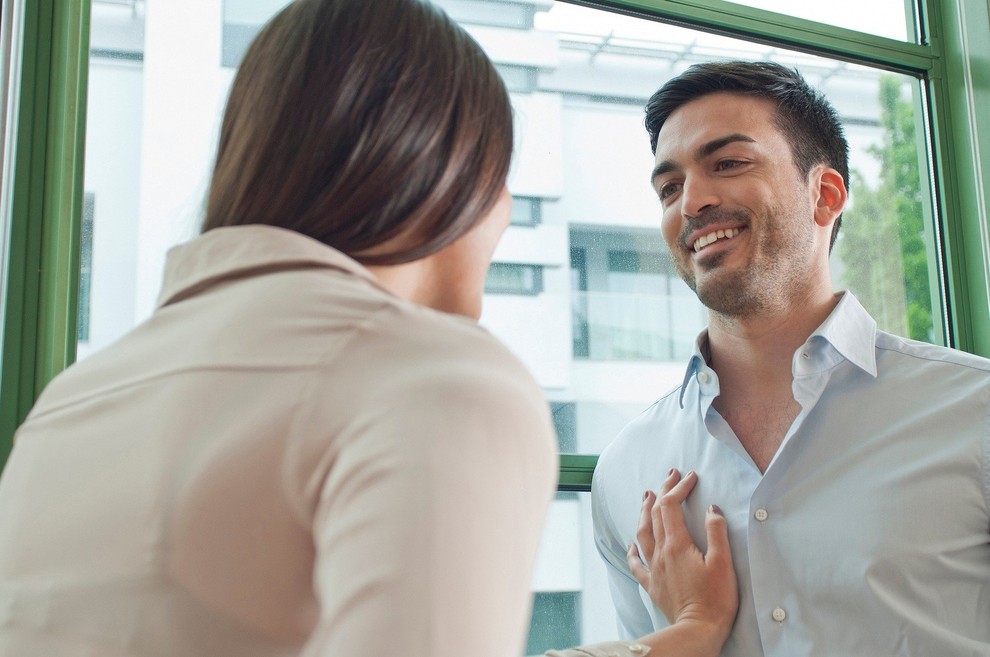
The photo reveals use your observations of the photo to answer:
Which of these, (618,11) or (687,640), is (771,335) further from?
(618,11)

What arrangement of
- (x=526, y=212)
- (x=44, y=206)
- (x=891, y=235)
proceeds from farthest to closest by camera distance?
(x=891, y=235) → (x=526, y=212) → (x=44, y=206)

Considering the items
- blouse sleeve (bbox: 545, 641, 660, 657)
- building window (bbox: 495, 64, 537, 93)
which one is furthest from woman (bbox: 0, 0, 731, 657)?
building window (bbox: 495, 64, 537, 93)

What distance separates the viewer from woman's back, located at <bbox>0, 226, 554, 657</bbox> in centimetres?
53

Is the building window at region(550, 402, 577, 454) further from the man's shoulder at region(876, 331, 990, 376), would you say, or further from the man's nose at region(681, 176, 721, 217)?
the man's shoulder at region(876, 331, 990, 376)

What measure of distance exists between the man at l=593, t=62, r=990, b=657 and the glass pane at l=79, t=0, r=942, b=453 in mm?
157

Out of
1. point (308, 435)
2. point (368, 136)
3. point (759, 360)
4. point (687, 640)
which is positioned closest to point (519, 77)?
point (759, 360)

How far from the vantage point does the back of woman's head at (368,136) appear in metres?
0.76

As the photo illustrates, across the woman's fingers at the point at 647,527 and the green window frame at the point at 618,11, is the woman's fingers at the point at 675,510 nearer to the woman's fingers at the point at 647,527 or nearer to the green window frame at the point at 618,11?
the woman's fingers at the point at 647,527

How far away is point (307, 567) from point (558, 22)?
1962 mm

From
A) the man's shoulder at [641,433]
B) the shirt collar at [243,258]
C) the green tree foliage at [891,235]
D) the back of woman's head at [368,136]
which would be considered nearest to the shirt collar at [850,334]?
the man's shoulder at [641,433]

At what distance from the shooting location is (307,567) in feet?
2.01

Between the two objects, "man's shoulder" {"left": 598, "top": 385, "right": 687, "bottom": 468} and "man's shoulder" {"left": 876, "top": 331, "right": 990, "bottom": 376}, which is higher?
"man's shoulder" {"left": 876, "top": 331, "right": 990, "bottom": 376}

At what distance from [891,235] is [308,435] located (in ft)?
8.07

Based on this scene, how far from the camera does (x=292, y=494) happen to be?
0.59m
